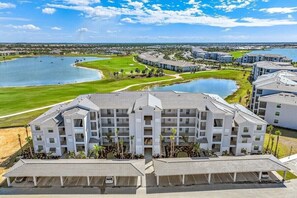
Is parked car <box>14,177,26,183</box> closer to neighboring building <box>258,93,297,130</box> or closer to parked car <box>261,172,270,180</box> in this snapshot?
parked car <box>261,172,270,180</box>

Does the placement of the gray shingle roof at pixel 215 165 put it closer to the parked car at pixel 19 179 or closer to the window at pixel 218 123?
the window at pixel 218 123

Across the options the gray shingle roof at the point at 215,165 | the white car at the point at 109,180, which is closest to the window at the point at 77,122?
the white car at the point at 109,180

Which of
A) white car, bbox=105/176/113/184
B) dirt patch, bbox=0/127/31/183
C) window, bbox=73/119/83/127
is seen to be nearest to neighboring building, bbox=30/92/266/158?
window, bbox=73/119/83/127

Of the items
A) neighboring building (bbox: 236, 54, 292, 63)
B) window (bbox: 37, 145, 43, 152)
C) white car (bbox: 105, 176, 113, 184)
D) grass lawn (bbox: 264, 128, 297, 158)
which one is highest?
neighboring building (bbox: 236, 54, 292, 63)

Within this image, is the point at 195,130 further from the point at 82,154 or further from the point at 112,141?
the point at 82,154

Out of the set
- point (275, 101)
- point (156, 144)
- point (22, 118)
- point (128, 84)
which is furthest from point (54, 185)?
point (128, 84)

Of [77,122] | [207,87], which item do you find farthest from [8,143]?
[207,87]
